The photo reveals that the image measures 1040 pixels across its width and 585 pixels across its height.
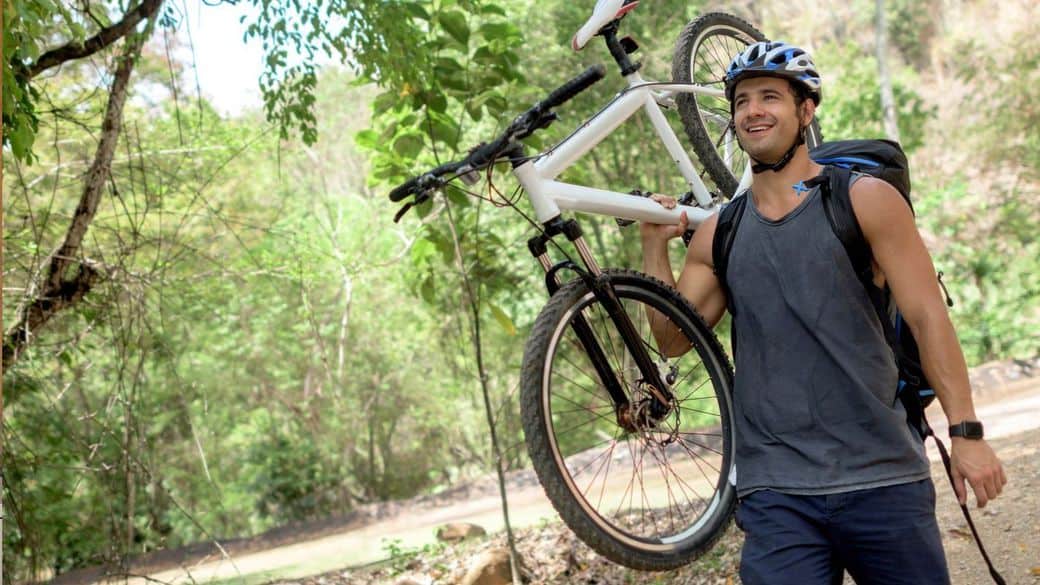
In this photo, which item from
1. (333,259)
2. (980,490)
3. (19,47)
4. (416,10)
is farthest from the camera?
(333,259)

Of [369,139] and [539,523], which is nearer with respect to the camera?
[369,139]

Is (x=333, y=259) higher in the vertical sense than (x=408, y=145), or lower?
higher

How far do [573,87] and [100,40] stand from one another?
2.75 metres

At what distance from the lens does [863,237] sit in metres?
2.26

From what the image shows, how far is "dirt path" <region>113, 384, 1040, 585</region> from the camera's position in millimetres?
4270

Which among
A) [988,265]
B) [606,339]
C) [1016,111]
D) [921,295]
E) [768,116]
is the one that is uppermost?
[1016,111]

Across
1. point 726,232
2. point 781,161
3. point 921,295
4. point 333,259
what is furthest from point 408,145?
point 333,259

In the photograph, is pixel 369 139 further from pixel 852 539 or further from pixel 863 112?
pixel 863 112

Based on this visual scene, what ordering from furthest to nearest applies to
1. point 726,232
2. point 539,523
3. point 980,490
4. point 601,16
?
point 539,523
point 601,16
point 726,232
point 980,490

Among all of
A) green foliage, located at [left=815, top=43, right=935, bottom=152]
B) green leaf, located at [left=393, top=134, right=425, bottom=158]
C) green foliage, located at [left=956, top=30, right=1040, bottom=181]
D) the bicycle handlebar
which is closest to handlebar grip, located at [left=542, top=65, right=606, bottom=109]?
the bicycle handlebar

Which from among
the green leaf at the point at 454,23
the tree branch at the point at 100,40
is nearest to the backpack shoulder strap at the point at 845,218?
the green leaf at the point at 454,23

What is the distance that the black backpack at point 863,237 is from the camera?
7.45ft

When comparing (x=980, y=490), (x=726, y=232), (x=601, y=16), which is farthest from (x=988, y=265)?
(x=980, y=490)

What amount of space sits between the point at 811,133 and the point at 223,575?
18.8 feet
